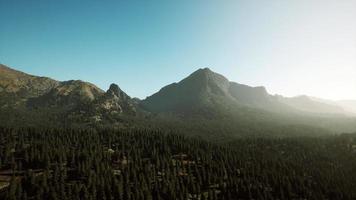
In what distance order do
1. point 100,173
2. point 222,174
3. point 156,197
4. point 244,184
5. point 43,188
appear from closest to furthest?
point 43,188 → point 156,197 → point 100,173 → point 244,184 → point 222,174

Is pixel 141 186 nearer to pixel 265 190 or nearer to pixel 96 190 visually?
pixel 96 190

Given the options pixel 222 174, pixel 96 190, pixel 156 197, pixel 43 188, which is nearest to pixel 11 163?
pixel 43 188

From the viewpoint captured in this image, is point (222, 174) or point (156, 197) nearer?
point (156, 197)

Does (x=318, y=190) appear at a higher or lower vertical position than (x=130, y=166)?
lower

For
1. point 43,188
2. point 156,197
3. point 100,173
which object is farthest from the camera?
point 100,173

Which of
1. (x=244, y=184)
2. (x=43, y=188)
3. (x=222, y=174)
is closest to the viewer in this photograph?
(x=43, y=188)

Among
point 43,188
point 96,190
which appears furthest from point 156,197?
point 43,188

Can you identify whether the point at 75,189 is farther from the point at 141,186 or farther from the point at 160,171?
the point at 160,171

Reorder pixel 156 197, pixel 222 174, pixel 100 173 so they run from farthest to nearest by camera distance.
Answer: pixel 222 174 < pixel 100 173 < pixel 156 197

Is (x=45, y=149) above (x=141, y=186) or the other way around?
above
